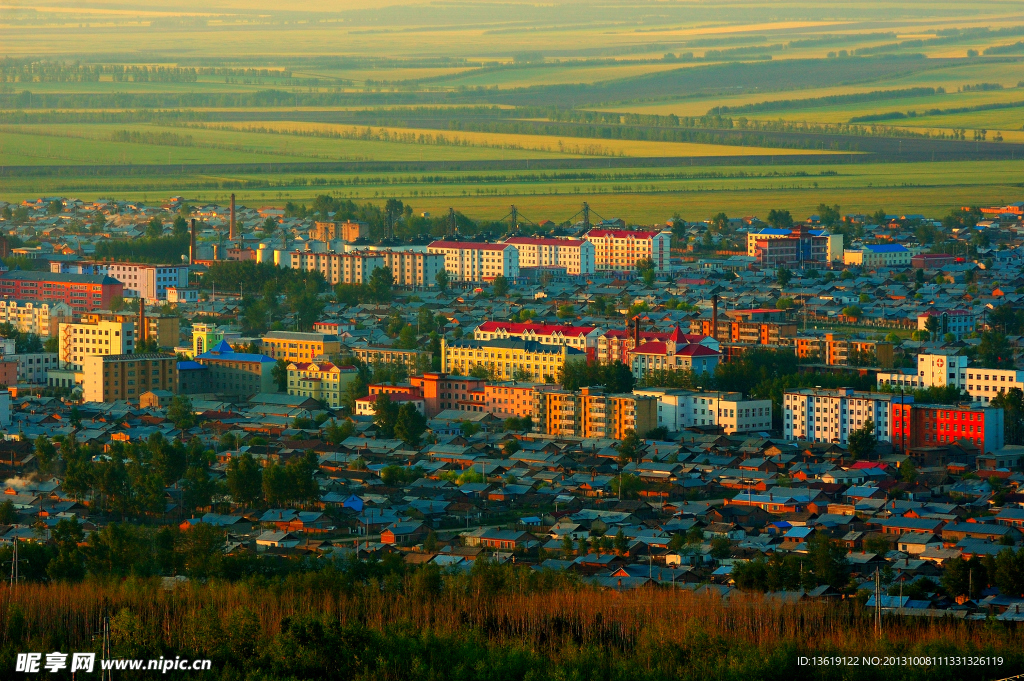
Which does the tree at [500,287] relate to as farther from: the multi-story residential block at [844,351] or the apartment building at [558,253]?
the multi-story residential block at [844,351]

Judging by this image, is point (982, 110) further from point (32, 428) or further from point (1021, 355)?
point (32, 428)

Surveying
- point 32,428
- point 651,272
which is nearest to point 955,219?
point 651,272

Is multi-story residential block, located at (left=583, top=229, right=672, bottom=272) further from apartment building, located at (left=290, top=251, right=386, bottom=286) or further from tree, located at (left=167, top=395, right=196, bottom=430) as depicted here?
tree, located at (left=167, top=395, right=196, bottom=430)

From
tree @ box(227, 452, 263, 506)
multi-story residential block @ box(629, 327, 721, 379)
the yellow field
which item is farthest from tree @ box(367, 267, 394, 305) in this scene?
the yellow field

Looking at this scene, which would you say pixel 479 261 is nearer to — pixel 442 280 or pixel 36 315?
pixel 442 280

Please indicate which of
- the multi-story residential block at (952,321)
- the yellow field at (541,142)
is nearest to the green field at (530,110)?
the yellow field at (541,142)

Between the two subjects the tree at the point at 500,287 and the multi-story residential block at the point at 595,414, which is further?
the tree at the point at 500,287
